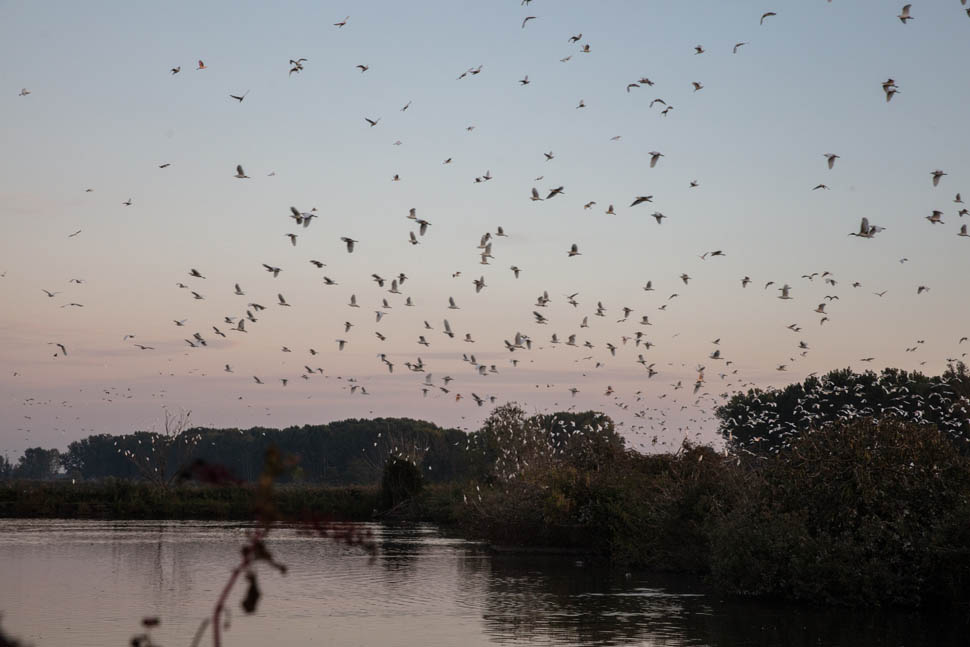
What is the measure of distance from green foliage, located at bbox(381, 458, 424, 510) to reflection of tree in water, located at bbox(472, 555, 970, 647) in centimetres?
3899

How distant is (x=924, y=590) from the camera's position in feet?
87.8

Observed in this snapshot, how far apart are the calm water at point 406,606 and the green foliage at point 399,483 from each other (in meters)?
29.6

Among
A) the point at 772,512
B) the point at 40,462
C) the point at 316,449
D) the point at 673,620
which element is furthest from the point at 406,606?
the point at 40,462

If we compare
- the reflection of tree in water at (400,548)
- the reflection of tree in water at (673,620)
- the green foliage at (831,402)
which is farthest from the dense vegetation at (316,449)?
the reflection of tree in water at (673,620)

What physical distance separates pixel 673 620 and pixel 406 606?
672 cm

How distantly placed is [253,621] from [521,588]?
9.09m

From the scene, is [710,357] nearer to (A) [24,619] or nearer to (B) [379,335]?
(B) [379,335]

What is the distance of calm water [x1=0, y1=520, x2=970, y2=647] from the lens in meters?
22.1

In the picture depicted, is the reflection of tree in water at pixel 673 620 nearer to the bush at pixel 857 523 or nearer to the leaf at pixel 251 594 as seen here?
the bush at pixel 857 523

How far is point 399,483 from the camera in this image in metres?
71.9

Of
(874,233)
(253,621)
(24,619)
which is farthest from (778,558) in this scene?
(24,619)

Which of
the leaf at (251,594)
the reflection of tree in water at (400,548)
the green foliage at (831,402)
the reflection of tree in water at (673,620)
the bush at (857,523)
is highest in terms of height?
the green foliage at (831,402)

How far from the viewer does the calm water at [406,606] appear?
22.1 m

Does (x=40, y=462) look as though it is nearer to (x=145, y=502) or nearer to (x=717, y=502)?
(x=145, y=502)
